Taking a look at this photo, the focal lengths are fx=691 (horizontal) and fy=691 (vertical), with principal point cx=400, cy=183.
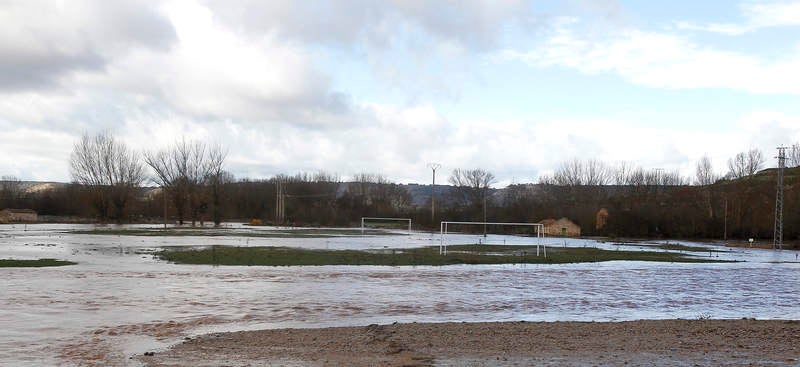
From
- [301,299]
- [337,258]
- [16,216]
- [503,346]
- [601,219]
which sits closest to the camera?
[503,346]

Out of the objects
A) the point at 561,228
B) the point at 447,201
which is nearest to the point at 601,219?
the point at 561,228

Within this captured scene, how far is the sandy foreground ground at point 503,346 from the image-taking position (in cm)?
1085

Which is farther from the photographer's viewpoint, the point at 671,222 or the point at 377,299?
the point at 671,222

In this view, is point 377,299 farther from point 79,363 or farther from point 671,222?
point 671,222

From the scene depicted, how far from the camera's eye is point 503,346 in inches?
477

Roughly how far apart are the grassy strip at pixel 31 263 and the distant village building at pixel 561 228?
6949cm

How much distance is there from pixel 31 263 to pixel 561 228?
241 ft

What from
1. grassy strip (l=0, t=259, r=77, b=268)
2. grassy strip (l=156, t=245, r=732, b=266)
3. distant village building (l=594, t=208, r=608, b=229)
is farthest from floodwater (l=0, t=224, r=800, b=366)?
distant village building (l=594, t=208, r=608, b=229)

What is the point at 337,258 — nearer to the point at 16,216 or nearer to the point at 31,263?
the point at 31,263

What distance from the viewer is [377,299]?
1978cm

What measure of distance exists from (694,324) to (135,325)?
→ 1207 cm

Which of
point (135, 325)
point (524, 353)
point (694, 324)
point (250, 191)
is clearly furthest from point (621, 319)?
point (250, 191)

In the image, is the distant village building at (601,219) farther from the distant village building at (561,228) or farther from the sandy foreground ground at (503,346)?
the sandy foreground ground at (503,346)

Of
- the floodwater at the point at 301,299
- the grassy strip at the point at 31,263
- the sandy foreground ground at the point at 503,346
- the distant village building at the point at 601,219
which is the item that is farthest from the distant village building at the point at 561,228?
the sandy foreground ground at the point at 503,346
